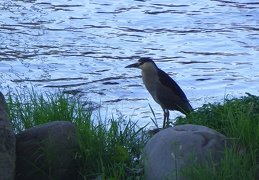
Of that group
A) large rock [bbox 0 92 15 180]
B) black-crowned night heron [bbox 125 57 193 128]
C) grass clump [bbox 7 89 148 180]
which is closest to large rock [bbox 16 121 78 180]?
grass clump [bbox 7 89 148 180]

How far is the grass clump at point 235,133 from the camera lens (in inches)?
226

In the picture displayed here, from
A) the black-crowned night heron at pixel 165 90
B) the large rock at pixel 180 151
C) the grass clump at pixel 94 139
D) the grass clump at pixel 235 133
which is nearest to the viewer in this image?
the grass clump at pixel 235 133

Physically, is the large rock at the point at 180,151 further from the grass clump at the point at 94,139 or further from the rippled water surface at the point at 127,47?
the rippled water surface at the point at 127,47

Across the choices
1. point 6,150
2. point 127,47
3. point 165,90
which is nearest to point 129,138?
point 6,150

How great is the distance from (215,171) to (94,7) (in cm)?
1332

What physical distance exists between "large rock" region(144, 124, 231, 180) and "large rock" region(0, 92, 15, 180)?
43.0 inches

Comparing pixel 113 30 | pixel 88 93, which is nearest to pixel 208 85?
pixel 88 93

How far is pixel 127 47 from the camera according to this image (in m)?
15.0

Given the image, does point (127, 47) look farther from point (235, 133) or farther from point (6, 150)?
point (6, 150)

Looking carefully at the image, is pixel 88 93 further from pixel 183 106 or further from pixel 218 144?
pixel 218 144

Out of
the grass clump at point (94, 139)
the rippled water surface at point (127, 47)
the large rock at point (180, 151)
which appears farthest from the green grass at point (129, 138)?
the rippled water surface at point (127, 47)

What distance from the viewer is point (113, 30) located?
1633 centimetres

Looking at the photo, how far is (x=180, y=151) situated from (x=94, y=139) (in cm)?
98

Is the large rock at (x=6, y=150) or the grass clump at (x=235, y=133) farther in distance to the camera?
the large rock at (x=6, y=150)
